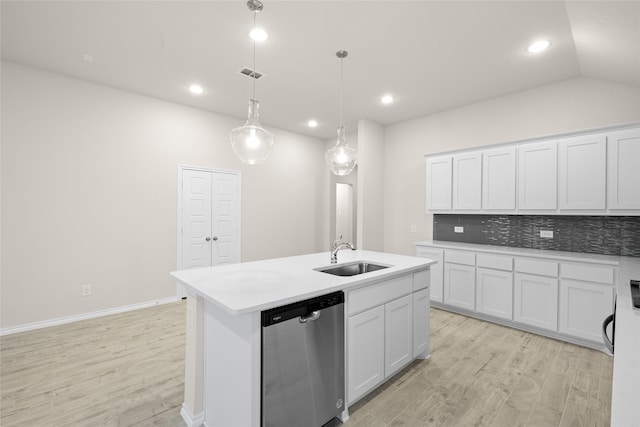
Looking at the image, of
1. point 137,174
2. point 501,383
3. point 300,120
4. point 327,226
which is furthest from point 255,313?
point 327,226

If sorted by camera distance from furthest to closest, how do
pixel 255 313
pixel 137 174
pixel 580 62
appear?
pixel 137 174 → pixel 580 62 → pixel 255 313

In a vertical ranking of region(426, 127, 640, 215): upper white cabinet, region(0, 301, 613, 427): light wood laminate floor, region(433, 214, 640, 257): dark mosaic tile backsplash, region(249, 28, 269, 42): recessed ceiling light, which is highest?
region(249, 28, 269, 42): recessed ceiling light

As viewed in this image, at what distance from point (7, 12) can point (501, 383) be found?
5.21 meters

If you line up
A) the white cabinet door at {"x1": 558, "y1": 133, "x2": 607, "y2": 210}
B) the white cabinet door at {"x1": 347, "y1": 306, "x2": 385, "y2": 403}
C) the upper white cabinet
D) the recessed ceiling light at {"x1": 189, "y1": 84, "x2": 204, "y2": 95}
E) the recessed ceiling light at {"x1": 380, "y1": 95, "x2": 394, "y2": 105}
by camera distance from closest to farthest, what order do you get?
the white cabinet door at {"x1": 347, "y1": 306, "x2": 385, "y2": 403}, the upper white cabinet, the white cabinet door at {"x1": 558, "y1": 133, "x2": 607, "y2": 210}, the recessed ceiling light at {"x1": 189, "y1": 84, "x2": 204, "y2": 95}, the recessed ceiling light at {"x1": 380, "y1": 95, "x2": 394, "y2": 105}

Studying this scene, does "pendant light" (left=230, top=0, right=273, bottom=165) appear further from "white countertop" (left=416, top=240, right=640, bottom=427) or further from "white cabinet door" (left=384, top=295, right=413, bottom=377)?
"white countertop" (left=416, top=240, right=640, bottom=427)

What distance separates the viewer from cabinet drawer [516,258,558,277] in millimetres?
3170

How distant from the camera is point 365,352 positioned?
210 cm

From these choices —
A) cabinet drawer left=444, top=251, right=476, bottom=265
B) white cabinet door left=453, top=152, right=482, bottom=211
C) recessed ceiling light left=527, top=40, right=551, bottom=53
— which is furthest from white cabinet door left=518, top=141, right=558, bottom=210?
recessed ceiling light left=527, top=40, right=551, bottom=53

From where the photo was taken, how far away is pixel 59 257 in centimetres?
359

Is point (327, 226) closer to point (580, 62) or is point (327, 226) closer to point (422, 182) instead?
point (422, 182)

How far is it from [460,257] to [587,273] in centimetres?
126

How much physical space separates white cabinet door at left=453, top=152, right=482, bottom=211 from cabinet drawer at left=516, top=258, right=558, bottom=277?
2.95 feet

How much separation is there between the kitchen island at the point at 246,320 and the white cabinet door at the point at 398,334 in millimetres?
16

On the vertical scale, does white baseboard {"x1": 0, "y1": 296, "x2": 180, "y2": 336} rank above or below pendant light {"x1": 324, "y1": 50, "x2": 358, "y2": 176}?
below
